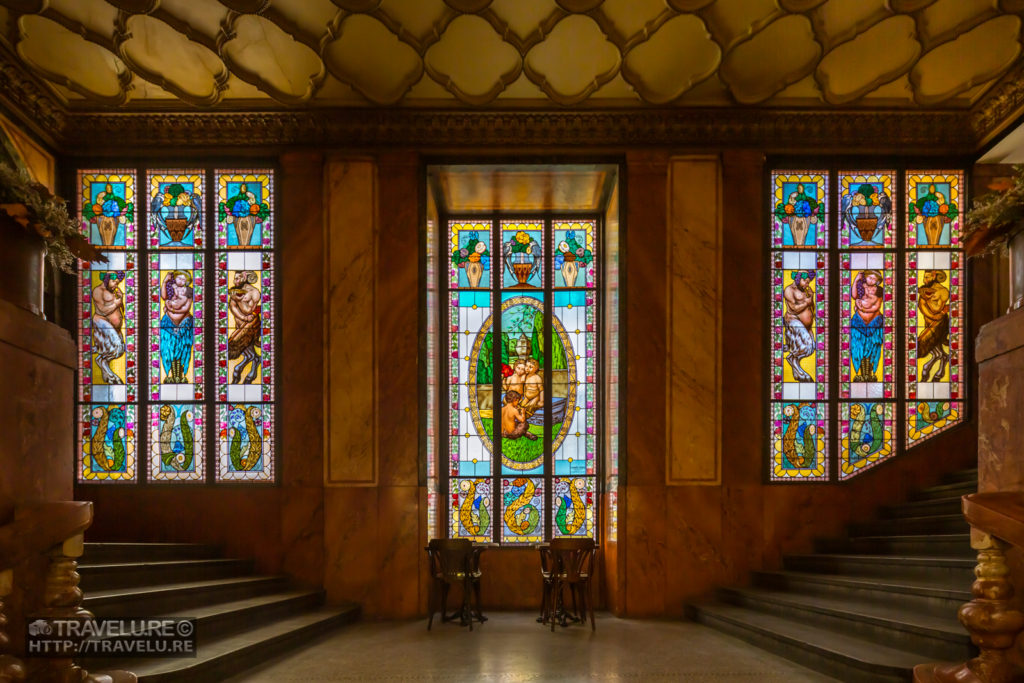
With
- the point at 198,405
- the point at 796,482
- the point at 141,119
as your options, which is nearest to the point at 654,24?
the point at 796,482

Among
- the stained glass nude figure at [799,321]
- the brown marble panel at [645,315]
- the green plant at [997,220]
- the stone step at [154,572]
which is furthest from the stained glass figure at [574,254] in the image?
the green plant at [997,220]

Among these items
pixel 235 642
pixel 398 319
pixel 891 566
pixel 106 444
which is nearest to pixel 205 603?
pixel 235 642

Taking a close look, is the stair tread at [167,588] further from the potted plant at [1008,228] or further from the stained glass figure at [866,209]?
the stained glass figure at [866,209]

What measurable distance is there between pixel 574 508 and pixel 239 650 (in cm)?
430

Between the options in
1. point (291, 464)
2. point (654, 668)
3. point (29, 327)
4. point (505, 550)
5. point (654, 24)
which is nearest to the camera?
point (29, 327)

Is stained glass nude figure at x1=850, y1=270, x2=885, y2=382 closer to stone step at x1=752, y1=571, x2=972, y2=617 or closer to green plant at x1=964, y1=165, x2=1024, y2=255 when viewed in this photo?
stone step at x1=752, y1=571, x2=972, y2=617

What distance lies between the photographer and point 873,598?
610cm

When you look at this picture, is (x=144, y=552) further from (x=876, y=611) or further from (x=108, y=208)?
(x=876, y=611)

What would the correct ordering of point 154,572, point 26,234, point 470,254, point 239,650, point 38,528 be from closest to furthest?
point 38,528, point 26,234, point 239,650, point 154,572, point 470,254

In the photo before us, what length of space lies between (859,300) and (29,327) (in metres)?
7.12

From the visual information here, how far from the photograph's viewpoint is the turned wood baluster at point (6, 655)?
361 cm

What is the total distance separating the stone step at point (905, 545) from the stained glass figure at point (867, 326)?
57.0 inches

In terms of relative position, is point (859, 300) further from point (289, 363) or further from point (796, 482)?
point (289, 363)

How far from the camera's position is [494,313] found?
949 centimetres
